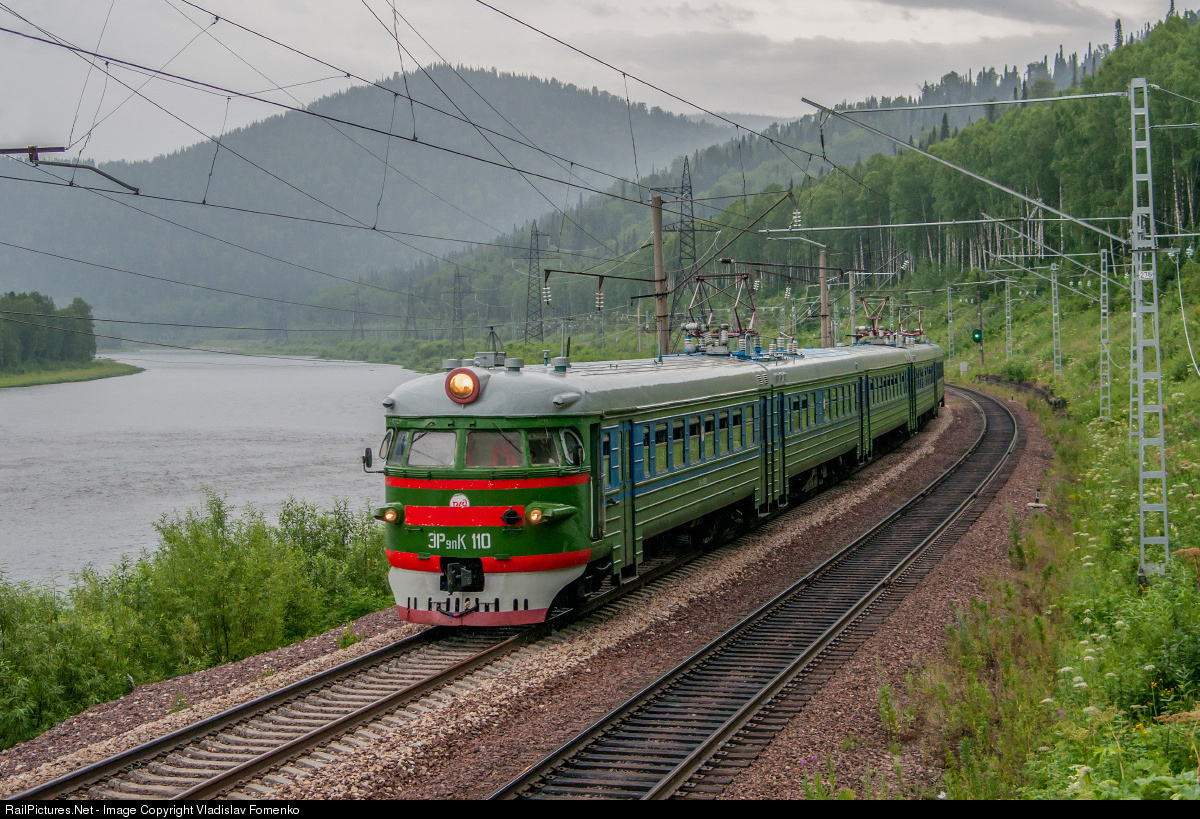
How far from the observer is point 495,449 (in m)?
12.5

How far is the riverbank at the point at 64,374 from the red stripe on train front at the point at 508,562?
6499 centimetres

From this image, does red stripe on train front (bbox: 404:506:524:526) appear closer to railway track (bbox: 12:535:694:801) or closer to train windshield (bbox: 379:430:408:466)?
train windshield (bbox: 379:430:408:466)

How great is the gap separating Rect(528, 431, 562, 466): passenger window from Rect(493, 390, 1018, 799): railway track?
277cm

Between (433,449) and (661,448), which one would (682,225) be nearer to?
(661,448)

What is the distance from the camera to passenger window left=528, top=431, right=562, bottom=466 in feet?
41.1

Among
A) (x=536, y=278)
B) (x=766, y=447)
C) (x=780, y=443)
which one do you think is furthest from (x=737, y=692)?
(x=536, y=278)

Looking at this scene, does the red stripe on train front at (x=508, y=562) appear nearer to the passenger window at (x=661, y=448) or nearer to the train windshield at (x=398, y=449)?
the train windshield at (x=398, y=449)

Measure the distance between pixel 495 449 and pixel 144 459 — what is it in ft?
134

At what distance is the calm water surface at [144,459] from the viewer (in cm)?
3356

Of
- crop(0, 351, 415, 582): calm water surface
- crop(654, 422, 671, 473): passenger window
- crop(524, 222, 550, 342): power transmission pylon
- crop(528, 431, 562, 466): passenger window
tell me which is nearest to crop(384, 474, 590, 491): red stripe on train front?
crop(528, 431, 562, 466): passenger window

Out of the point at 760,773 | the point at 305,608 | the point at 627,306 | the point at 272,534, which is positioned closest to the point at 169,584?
the point at 305,608

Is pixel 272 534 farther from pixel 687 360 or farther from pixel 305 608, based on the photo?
pixel 687 360

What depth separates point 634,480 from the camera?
14.4 meters

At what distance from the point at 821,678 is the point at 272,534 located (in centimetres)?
1837
